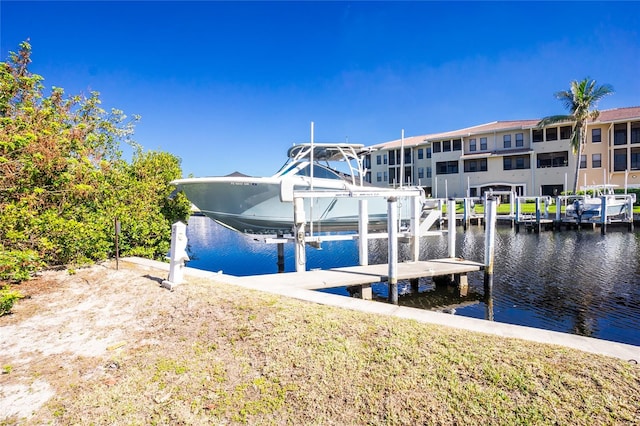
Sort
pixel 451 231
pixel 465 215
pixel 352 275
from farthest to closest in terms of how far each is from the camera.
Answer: pixel 465 215 < pixel 451 231 < pixel 352 275

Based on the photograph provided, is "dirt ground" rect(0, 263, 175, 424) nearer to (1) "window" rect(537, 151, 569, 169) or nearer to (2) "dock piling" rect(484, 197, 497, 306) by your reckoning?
(2) "dock piling" rect(484, 197, 497, 306)

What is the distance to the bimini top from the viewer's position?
1291 cm

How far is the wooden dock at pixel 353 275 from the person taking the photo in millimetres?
7551

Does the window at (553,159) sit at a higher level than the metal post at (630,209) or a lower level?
higher

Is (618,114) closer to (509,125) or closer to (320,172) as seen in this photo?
(509,125)

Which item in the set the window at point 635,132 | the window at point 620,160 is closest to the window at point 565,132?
the window at point 620,160

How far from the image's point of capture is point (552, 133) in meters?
36.5

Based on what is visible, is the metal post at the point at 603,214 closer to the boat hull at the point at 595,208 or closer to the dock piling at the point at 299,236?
the boat hull at the point at 595,208

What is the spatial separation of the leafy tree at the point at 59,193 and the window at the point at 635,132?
4088 cm

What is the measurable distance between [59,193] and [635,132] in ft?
146

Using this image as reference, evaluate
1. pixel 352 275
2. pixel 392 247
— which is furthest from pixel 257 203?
pixel 392 247

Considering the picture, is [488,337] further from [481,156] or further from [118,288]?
[481,156]

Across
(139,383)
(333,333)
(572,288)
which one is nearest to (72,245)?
(139,383)

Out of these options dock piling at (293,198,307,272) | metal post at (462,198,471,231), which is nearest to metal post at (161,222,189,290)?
dock piling at (293,198,307,272)
